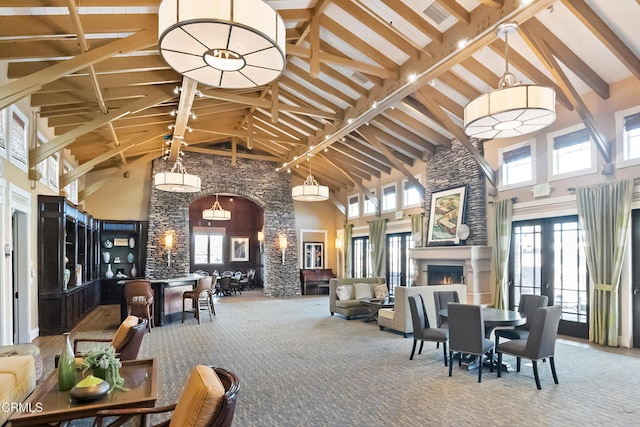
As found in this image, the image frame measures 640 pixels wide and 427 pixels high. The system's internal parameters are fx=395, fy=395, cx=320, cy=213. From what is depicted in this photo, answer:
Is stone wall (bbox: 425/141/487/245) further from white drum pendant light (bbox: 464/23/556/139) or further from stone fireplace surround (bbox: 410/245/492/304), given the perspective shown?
white drum pendant light (bbox: 464/23/556/139)

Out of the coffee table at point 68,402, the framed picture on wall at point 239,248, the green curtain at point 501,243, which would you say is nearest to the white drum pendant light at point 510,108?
the green curtain at point 501,243

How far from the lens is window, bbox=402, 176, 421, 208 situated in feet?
36.2

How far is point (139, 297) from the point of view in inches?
305

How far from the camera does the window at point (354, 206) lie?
14.1 meters

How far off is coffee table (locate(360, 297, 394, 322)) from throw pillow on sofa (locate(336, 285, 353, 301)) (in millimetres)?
405

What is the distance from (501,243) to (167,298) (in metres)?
7.13

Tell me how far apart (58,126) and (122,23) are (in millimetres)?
4360

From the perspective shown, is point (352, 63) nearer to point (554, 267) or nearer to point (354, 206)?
point (554, 267)

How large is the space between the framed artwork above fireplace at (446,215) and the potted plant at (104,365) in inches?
300

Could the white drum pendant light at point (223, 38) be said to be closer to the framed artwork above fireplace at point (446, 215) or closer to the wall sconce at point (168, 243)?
the framed artwork above fireplace at point (446, 215)

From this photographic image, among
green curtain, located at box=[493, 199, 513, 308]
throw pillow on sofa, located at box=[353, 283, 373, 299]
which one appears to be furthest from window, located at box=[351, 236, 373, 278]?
green curtain, located at box=[493, 199, 513, 308]

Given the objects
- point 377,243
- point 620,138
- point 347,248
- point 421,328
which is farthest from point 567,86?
point 347,248

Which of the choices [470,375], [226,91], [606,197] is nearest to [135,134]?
[226,91]

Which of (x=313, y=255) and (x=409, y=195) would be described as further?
(x=313, y=255)
